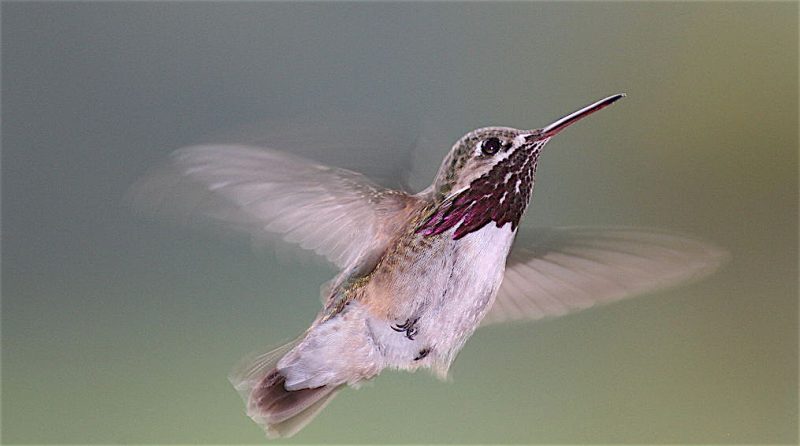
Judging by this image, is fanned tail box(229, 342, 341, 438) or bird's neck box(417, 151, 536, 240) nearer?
bird's neck box(417, 151, 536, 240)

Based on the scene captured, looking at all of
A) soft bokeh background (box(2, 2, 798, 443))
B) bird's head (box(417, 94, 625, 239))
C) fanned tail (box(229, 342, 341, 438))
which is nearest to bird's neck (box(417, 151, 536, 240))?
bird's head (box(417, 94, 625, 239))

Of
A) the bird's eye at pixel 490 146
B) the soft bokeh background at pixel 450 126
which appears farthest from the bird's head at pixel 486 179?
the soft bokeh background at pixel 450 126

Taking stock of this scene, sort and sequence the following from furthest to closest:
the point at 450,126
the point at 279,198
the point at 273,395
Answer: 1. the point at 450,126
2. the point at 273,395
3. the point at 279,198

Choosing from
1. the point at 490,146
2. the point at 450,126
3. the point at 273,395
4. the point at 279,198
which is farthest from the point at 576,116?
the point at 450,126

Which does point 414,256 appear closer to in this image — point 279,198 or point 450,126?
point 279,198

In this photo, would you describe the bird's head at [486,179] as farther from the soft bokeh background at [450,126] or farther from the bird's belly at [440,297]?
the soft bokeh background at [450,126]

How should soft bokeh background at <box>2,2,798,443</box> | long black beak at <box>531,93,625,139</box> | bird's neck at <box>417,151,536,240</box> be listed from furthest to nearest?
1. soft bokeh background at <box>2,2,798,443</box>
2. bird's neck at <box>417,151,536,240</box>
3. long black beak at <box>531,93,625,139</box>

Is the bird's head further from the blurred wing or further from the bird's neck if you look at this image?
the blurred wing
